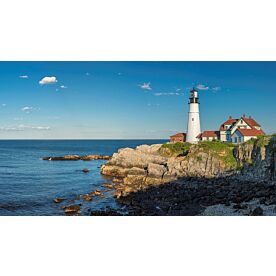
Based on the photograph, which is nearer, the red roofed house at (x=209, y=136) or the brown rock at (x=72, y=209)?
the brown rock at (x=72, y=209)

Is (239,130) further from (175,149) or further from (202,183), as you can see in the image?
(202,183)

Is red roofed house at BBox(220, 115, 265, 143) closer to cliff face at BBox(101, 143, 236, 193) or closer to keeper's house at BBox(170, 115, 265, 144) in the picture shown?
keeper's house at BBox(170, 115, 265, 144)

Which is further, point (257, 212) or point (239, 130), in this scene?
point (239, 130)

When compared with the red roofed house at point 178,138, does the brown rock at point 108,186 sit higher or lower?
lower

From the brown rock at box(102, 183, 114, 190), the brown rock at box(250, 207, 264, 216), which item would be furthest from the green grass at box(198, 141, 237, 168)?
the brown rock at box(250, 207, 264, 216)

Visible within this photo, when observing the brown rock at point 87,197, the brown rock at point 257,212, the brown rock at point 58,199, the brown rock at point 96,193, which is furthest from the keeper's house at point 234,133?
the brown rock at point 58,199

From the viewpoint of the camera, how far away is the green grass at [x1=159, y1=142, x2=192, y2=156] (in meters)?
14.3

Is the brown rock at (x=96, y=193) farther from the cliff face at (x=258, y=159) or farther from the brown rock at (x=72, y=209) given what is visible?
the cliff face at (x=258, y=159)

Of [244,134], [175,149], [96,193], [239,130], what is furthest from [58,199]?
[244,134]

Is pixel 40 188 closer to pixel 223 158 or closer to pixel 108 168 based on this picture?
pixel 108 168

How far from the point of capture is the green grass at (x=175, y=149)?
47.0 feet

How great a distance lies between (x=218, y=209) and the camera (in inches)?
314

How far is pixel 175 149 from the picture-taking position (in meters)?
14.8

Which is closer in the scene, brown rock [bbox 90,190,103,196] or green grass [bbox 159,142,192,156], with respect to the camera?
brown rock [bbox 90,190,103,196]
